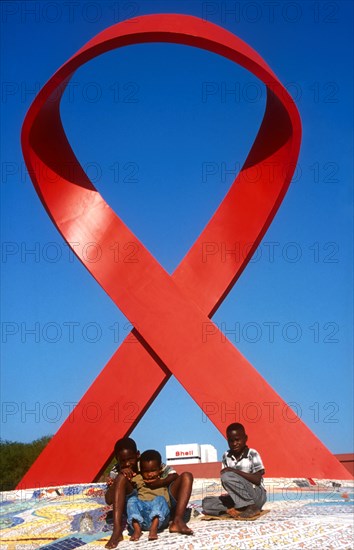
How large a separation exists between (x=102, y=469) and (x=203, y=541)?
5.80 metres

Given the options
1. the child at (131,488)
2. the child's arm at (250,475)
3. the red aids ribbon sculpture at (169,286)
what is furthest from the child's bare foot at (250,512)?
the red aids ribbon sculpture at (169,286)

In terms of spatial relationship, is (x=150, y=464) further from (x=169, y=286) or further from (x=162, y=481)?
(x=169, y=286)

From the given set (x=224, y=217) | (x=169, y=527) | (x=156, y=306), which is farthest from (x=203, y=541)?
(x=224, y=217)

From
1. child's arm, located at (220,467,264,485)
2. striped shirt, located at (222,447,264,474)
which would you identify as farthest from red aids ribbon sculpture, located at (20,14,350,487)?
child's arm, located at (220,467,264,485)

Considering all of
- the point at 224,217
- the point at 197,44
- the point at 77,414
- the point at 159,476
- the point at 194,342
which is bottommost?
the point at 159,476

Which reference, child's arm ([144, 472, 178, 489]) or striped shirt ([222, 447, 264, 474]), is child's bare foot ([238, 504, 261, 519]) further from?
child's arm ([144, 472, 178, 489])

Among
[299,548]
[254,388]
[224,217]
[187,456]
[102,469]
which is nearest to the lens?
[299,548]

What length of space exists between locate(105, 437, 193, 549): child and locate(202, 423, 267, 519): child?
0.46 meters

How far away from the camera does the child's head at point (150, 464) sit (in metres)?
4.89

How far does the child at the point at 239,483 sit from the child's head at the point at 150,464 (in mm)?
579

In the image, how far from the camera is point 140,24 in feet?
32.1

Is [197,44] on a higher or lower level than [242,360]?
higher

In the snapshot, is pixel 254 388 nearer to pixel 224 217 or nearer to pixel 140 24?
pixel 224 217

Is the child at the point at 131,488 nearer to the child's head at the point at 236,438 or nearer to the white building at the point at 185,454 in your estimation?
the child's head at the point at 236,438
